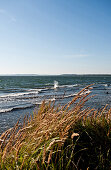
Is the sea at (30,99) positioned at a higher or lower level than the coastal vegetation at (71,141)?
lower

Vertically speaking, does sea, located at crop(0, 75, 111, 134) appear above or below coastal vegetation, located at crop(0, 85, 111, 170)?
below

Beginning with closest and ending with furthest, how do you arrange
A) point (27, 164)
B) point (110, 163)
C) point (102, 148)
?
point (27, 164) < point (110, 163) < point (102, 148)

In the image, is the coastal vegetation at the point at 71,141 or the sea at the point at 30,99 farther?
the sea at the point at 30,99

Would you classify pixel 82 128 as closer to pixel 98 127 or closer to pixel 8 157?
pixel 98 127

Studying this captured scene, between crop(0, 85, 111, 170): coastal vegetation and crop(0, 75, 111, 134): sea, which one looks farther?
crop(0, 75, 111, 134): sea

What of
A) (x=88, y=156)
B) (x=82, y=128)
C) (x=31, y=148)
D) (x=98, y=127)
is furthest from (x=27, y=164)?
(x=98, y=127)

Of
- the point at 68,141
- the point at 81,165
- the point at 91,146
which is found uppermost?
the point at 68,141

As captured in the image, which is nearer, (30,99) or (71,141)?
(71,141)

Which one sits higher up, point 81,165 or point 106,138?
point 106,138

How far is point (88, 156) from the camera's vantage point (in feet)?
10.9

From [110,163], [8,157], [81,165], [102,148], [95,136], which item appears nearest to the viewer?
[8,157]

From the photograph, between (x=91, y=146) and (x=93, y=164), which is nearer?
(x=93, y=164)

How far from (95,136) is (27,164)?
6.30 ft

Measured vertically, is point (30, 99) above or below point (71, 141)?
below
